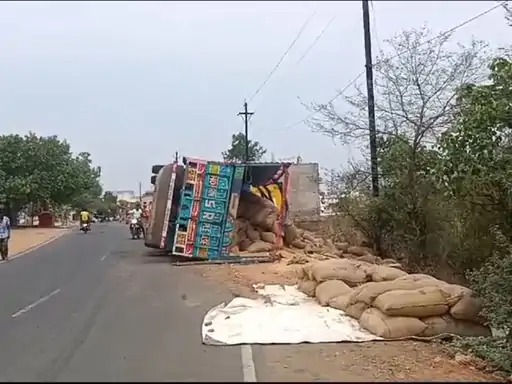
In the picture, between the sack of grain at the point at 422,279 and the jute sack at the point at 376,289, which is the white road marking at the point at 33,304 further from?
the sack of grain at the point at 422,279

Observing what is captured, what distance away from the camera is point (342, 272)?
13047 mm

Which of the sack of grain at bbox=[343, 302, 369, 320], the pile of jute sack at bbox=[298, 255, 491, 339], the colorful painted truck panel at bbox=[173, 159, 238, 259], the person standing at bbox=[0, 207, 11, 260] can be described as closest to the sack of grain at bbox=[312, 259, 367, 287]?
the pile of jute sack at bbox=[298, 255, 491, 339]

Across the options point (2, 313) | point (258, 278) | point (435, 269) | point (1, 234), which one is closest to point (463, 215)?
point (435, 269)

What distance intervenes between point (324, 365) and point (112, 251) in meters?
20.5

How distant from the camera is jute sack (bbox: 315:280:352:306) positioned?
40.2 feet

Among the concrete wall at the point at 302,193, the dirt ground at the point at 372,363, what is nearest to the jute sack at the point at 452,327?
the dirt ground at the point at 372,363

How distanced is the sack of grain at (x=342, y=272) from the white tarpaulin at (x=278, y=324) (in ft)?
1.70

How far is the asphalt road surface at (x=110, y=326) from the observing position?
24.1 feet

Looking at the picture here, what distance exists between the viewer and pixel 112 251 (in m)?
27.9

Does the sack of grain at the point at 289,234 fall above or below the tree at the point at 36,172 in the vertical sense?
below

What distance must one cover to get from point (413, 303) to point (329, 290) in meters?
2.44

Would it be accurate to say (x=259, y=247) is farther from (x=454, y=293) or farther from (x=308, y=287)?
(x=454, y=293)

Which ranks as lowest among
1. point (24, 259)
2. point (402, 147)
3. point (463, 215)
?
point (24, 259)

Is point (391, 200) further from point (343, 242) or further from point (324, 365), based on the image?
point (324, 365)
